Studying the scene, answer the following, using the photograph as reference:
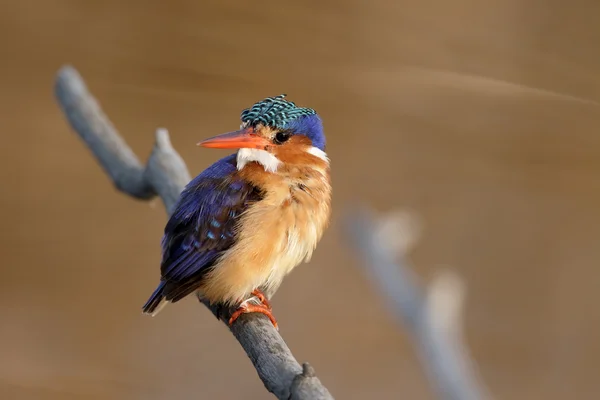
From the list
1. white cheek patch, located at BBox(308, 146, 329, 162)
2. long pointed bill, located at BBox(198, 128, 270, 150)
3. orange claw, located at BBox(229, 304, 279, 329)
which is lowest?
orange claw, located at BBox(229, 304, 279, 329)

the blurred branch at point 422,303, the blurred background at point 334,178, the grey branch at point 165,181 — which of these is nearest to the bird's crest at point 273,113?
the grey branch at point 165,181

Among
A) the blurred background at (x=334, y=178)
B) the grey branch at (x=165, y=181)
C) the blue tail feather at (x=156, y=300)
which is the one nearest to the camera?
the grey branch at (x=165, y=181)

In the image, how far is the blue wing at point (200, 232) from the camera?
66.2 inches

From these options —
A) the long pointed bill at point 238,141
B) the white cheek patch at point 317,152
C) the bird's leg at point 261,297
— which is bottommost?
the bird's leg at point 261,297

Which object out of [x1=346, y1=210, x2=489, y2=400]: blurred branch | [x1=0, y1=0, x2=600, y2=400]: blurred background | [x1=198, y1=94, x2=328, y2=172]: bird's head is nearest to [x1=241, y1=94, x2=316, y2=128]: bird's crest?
[x1=198, y1=94, x2=328, y2=172]: bird's head

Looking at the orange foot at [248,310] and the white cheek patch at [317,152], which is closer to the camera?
the orange foot at [248,310]

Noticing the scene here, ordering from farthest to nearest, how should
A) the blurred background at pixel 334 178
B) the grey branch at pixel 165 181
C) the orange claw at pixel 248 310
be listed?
the blurred background at pixel 334 178
the orange claw at pixel 248 310
the grey branch at pixel 165 181

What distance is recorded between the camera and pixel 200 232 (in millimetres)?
1688

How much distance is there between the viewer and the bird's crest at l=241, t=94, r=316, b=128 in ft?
5.61

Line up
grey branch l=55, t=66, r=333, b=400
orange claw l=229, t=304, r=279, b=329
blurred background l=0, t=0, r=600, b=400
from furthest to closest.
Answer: blurred background l=0, t=0, r=600, b=400, orange claw l=229, t=304, r=279, b=329, grey branch l=55, t=66, r=333, b=400

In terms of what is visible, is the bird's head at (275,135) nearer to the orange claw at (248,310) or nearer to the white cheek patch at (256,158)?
the white cheek patch at (256,158)

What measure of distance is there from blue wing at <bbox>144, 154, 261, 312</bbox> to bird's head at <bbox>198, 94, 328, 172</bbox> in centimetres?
7

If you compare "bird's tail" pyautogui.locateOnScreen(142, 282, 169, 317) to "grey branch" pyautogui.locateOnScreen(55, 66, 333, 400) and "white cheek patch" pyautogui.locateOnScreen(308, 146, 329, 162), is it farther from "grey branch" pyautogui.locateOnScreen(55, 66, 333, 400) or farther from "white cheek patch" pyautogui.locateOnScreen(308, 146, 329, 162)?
"white cheek patch" pyautogui.locateOnScreen(308, 146, 329, 162)

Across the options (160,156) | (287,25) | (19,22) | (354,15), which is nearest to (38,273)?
(19,22)
